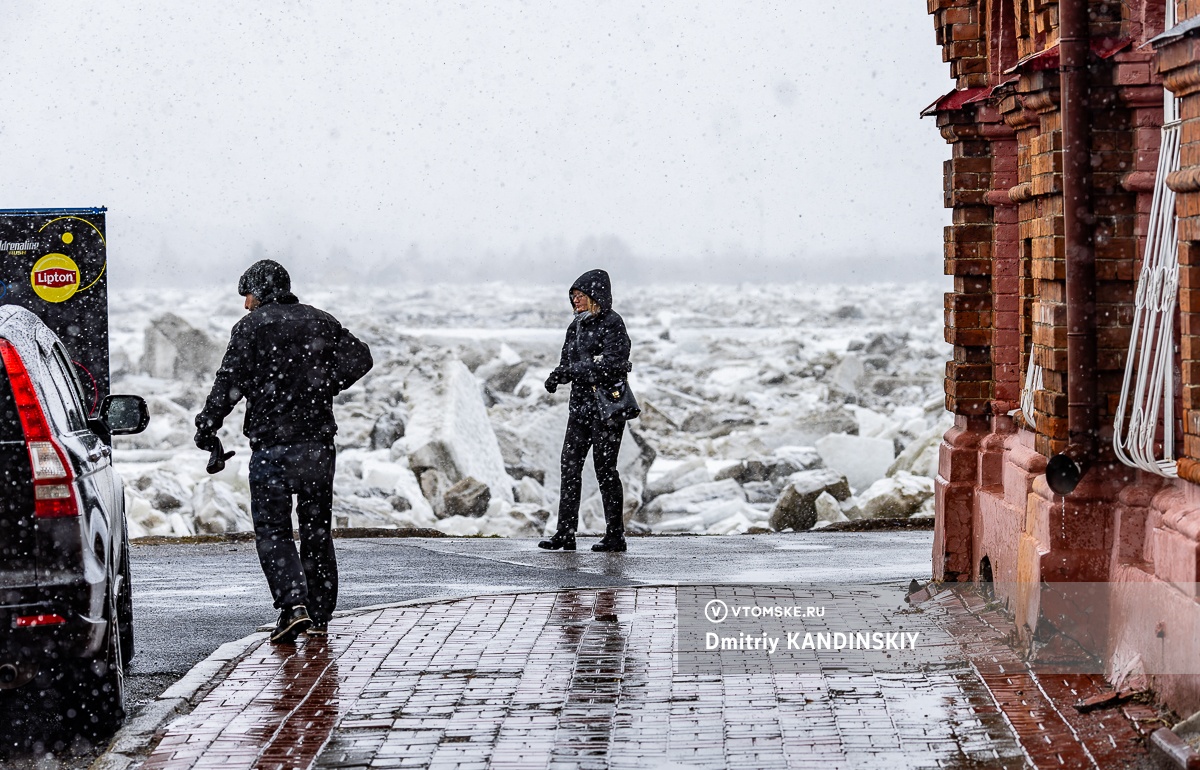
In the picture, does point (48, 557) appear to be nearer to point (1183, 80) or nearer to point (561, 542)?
point (1183, 80)

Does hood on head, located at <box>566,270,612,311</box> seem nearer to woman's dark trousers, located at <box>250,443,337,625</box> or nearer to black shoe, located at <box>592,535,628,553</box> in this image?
black shoe, located at <box>592,535,628,553</box>

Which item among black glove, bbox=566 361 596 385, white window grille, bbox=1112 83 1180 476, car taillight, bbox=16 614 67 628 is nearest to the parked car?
car taillight, bbox=16 614 67 628

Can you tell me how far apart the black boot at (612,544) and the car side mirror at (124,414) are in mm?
5752

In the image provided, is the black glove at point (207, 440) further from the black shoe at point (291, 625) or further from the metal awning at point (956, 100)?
the metal awning at point (956, 100)

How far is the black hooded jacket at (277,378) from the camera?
8.51m

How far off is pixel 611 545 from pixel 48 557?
7.13 meters

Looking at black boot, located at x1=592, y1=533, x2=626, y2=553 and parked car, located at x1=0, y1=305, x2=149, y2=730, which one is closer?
parked car, located at x1=0, y1=305, x2=149, y2=730

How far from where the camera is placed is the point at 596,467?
1277 cm

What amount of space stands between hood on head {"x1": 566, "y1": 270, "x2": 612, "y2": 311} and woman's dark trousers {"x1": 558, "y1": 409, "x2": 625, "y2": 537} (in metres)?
0.86

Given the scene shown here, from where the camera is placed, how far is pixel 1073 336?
7695 millimetres

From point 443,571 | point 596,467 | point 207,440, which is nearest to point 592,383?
point 596,467

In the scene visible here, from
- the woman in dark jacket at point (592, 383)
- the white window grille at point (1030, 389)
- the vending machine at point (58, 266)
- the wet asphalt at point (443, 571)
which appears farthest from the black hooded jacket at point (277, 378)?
the woman in dark jacket at point (592, 383)

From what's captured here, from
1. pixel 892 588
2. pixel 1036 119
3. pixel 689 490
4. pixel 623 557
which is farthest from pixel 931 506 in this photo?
pixel 1036 119

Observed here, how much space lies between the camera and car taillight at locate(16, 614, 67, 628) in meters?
6.09
